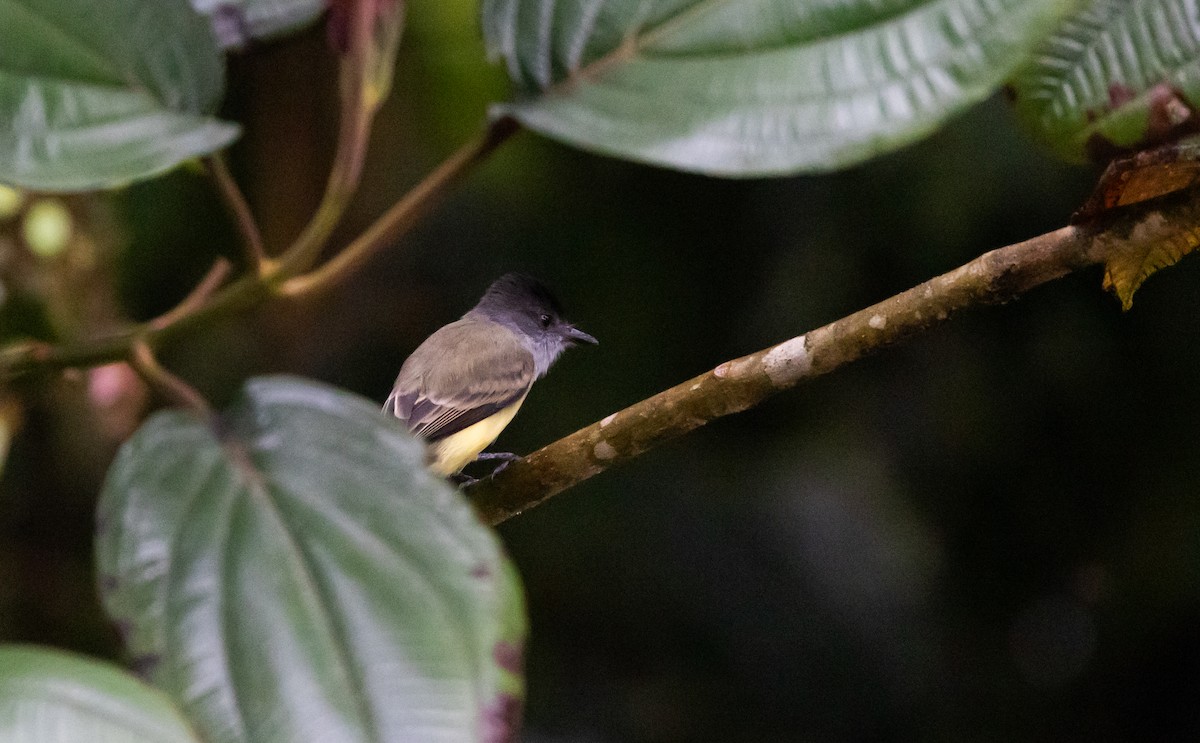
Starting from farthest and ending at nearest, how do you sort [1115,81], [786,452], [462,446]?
[786,452] → [462,446] → [1115,81]

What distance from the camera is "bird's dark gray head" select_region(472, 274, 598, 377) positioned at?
1183 millimetres

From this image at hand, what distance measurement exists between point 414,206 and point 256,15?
207mm

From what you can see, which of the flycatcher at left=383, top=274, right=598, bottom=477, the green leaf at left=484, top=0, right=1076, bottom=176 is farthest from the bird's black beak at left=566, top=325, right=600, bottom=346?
the green leaf at left=484, top=0, right=1076, bottom=176

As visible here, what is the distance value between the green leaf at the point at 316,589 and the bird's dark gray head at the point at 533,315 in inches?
25.5

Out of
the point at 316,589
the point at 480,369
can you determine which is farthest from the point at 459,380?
the point at 316,589

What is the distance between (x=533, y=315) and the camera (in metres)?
1.19

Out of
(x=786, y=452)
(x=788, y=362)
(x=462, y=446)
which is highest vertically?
(x=788, y=362)

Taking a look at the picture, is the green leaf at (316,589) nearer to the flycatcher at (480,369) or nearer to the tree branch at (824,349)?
the tree branch at (824,349)

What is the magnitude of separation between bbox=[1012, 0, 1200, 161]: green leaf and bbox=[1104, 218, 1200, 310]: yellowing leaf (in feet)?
0.23

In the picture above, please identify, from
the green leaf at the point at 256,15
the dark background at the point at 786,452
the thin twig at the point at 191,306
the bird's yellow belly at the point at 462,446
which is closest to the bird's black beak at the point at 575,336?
the bird's yellow belly at the point at 462,446

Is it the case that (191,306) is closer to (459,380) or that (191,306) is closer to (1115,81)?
(459,380)

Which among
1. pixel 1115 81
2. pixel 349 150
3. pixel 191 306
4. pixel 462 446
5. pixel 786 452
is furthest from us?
pixel 786 452

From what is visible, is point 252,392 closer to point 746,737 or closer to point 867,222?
point 867,222

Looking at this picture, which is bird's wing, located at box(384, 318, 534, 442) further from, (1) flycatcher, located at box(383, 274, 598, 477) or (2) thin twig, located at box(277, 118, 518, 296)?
(2) thin twig, located at box(277, 118, 518, 296)
